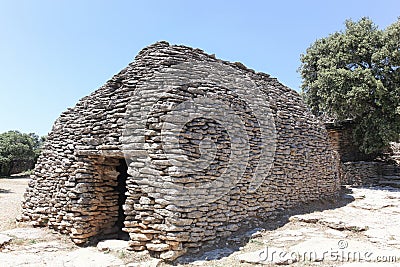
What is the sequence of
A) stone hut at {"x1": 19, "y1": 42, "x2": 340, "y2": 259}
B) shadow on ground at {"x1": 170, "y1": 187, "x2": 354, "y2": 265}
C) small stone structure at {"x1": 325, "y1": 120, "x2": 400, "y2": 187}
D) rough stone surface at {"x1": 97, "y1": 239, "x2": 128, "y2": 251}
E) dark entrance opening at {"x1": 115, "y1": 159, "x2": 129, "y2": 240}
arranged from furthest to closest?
1. small stone structure at {"x1": 325, "y1": 120, "x2": 400, "y2": 187}
2. dark entrance opening at {"x1": 115, "y1": 159, "x2": 129, "y2": 240}
3. rough stone surface at {"x1": 97, "y1": 239, "x2": 128, "y2": 251}
4. stone hut at {"x1": 19, "y1": 42, "x2": 340, "y2": 259}
5. shadow on ground at {"x1": 170, "y1": 187, "x2": 354, "y2": 265}

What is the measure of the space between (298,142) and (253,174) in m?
2.25

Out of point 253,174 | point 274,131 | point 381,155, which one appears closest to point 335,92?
point 381,155

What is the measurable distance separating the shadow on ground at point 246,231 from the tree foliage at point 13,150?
21389mm

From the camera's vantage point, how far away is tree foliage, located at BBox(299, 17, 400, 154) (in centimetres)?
1248

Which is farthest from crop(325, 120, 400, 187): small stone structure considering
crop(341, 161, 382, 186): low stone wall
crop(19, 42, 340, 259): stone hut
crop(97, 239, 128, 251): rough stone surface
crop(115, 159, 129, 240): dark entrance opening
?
crop(97, 239, 128, 251): rough stone surface

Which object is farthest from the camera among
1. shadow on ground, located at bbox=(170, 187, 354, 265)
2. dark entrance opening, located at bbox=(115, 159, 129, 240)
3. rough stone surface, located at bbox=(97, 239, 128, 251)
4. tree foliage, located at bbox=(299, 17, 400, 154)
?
tree foliage, located at bbox=(299, 17, 400, 154)

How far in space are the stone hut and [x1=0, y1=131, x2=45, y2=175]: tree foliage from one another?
688 inches

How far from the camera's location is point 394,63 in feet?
42.3

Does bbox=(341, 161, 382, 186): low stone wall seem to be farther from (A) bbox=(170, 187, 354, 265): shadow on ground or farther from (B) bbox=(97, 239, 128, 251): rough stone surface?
(B) bbox=(97, 239, 128, 251): rough stone surface

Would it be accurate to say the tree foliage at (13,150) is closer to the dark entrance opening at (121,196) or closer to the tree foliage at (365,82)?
the dark entrance opening at (121,196)

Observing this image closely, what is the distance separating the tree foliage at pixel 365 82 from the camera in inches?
491

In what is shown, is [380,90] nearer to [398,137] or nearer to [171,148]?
[398,137]

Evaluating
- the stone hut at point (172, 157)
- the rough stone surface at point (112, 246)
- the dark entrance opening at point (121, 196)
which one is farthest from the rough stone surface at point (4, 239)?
the dark entrance opening at point (121, 196)

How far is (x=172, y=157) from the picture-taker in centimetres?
480
